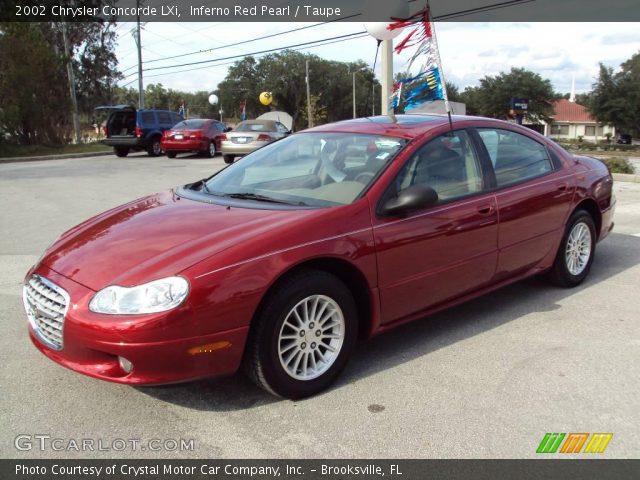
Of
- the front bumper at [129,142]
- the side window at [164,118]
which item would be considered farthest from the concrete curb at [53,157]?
the side window at [164,118]

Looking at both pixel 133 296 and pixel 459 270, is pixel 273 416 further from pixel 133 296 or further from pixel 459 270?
pixel 459 270

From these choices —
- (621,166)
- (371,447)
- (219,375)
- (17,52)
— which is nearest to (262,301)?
(219,375)

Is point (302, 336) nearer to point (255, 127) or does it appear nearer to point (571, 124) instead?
point (255, 127)

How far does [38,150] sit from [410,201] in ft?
76.1

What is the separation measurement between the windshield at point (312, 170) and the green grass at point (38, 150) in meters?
20.3

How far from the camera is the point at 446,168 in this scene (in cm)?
402

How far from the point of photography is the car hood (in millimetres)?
2959

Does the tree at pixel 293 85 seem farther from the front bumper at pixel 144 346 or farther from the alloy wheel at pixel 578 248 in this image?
the front bumper at pixel 144 346

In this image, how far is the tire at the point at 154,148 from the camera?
2120cm

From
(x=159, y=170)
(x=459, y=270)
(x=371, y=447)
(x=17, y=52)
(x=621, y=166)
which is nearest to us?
(x=371, y=447)

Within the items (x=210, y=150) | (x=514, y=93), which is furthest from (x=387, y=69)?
(x=514, y=93)

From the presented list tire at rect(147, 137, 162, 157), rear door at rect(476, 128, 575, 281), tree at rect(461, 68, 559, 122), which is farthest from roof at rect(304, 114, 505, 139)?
tree at rect(461, 68, 559, 122)

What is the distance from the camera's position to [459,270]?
12.9 feet

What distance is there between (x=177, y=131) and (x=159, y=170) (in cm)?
417
